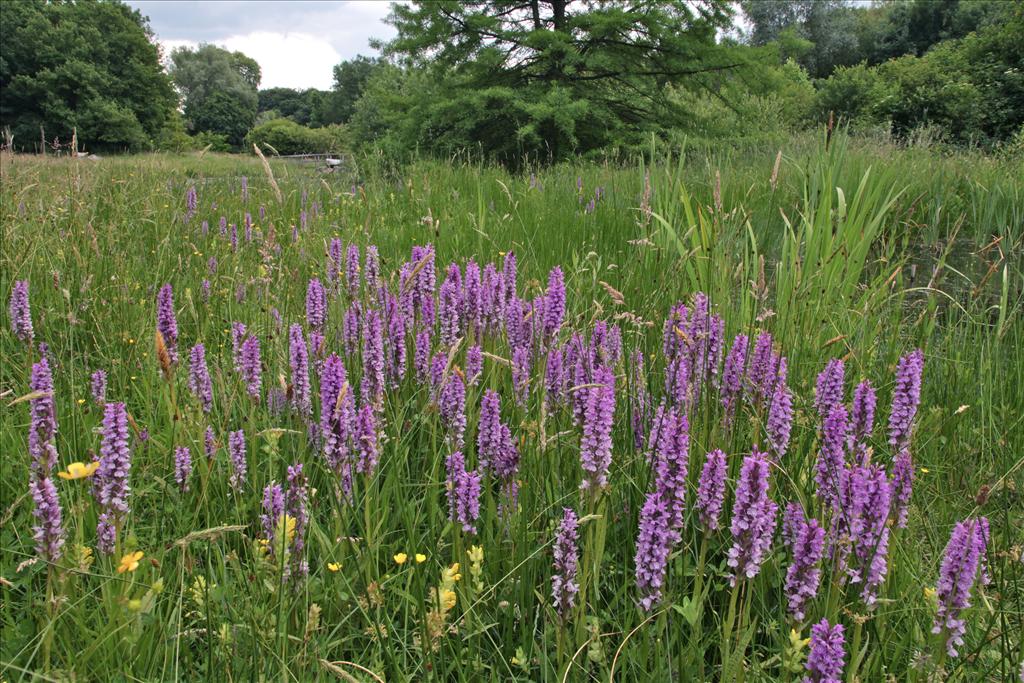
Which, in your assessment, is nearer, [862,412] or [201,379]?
[862,412]

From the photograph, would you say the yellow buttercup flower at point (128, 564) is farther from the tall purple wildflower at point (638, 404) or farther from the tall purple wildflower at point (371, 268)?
the tall purple wildflower at point (371, 268)

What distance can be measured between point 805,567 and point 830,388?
679 mm

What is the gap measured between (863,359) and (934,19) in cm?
5116

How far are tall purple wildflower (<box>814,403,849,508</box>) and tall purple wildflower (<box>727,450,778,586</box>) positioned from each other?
29 cm

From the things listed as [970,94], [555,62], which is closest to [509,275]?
[555,62]

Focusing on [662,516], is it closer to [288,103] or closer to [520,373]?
[520,373]

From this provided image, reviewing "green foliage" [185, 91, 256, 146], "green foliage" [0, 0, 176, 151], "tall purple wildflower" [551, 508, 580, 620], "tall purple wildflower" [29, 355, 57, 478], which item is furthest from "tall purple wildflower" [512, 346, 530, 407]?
"green foliage" [185, 91, 256, 146]

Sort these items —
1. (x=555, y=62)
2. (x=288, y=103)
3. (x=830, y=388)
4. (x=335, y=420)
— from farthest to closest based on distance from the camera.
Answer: (x=288, y=103) < (x=555, y=62) < (x=830, y=388) < (x=335, y=420)

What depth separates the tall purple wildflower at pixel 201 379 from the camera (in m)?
1.98

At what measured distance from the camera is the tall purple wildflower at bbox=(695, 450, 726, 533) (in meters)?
1.20

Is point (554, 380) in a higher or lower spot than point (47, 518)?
higher

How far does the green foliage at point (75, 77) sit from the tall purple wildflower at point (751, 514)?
151 ft

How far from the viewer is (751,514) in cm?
115

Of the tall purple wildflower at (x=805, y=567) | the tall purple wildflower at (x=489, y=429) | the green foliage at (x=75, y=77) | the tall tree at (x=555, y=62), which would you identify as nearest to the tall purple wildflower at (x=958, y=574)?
the tall purple wildflower at (x=805, y=567)
